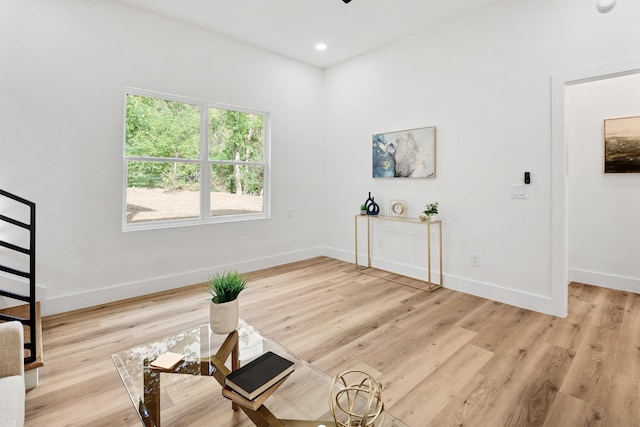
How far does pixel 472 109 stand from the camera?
3.43 meters

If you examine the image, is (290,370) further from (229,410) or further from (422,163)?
(422,163)

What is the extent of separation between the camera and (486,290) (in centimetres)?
338

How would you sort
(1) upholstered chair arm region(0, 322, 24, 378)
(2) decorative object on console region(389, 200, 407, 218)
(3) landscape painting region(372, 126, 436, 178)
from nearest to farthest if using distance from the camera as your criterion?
(1) upholstered chair arm region(0, 322, 24, 378) < (3) landscape painting region(372, 126, 436, 178) < (2) decorative object on console region(389, 200, 407, 218)

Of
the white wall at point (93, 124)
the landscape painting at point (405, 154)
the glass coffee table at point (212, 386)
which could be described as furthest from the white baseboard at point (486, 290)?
the glass coffee table at point (212, 386)

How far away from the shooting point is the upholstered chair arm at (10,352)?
4.57ft

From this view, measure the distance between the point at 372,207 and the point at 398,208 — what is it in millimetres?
398

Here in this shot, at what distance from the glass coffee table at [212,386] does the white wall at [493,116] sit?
2.61 m

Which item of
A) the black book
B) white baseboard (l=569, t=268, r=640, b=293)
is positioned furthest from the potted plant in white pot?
white baseboard (l=569, t=268, r=640, b=293)

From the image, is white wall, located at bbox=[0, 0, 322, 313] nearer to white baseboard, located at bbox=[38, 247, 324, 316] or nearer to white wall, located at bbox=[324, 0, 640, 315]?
white baseboard, located at bbox=[38, 247, 324, 316]

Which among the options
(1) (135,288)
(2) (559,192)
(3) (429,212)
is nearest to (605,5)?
(2) (559,192)

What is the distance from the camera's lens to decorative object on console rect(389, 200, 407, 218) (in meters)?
4.05

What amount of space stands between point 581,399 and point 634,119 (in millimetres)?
3393

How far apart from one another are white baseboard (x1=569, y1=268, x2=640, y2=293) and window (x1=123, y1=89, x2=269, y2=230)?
13.3ft

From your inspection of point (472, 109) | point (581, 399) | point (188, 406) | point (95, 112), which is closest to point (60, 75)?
point (95, 112)
